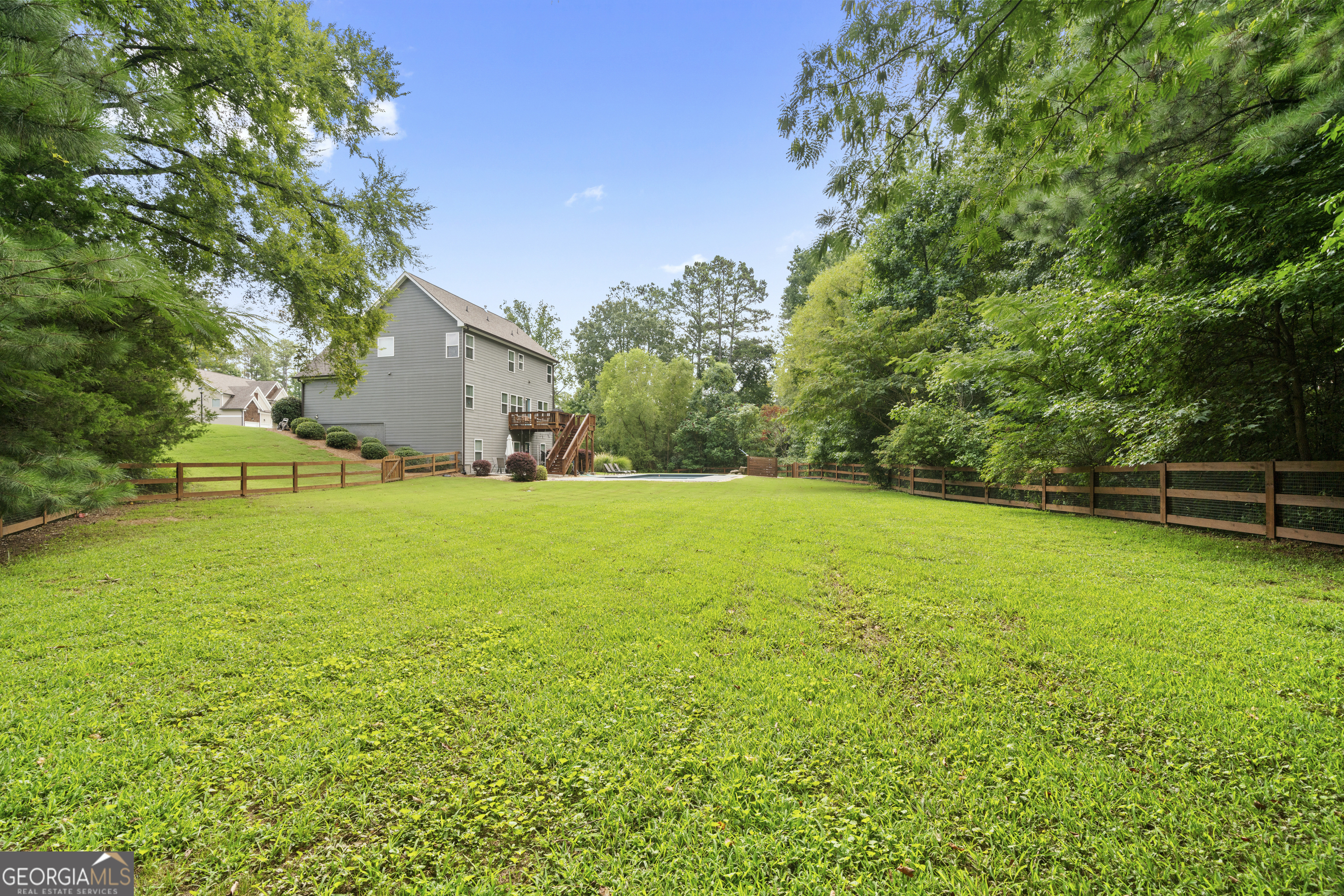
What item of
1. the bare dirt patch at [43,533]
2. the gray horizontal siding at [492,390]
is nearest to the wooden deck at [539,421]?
the gray horizontal siding at [492,390]

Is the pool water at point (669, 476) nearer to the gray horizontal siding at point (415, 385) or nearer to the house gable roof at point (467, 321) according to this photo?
the gray horizontal siding at point (415, 385)

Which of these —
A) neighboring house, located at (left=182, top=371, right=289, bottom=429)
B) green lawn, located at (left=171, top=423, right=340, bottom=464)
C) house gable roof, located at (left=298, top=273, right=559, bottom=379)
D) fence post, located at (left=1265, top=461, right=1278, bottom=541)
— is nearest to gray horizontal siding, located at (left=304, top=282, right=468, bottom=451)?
house gable roof, located at (left=298, top=273, right=559, bottom=379)

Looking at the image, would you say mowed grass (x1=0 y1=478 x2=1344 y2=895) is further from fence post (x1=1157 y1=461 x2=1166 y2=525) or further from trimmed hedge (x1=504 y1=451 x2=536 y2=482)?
trimmed hedge (x1=504 y1=451 x2=536 y2=482)

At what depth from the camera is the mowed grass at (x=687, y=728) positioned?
1.67m

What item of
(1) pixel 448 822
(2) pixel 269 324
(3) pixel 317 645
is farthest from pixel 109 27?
(1) pixel 448 822

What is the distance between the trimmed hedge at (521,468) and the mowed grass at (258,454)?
181 inches

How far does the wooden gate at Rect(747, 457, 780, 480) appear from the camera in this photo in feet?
91.5

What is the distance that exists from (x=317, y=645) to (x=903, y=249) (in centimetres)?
1889

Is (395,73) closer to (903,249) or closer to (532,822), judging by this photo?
(532,822)

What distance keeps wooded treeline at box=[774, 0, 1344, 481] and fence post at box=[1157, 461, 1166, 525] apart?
0.71 ft

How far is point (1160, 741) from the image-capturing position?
7.29 ft

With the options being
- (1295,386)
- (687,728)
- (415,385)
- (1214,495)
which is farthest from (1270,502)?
(415,385)

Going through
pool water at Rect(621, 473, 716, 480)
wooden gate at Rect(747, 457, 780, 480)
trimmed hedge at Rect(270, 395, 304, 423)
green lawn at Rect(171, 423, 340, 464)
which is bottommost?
pool water at Rect(621, 473, 716, 480)

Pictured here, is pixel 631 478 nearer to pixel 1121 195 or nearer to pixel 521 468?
pixel 521 468
